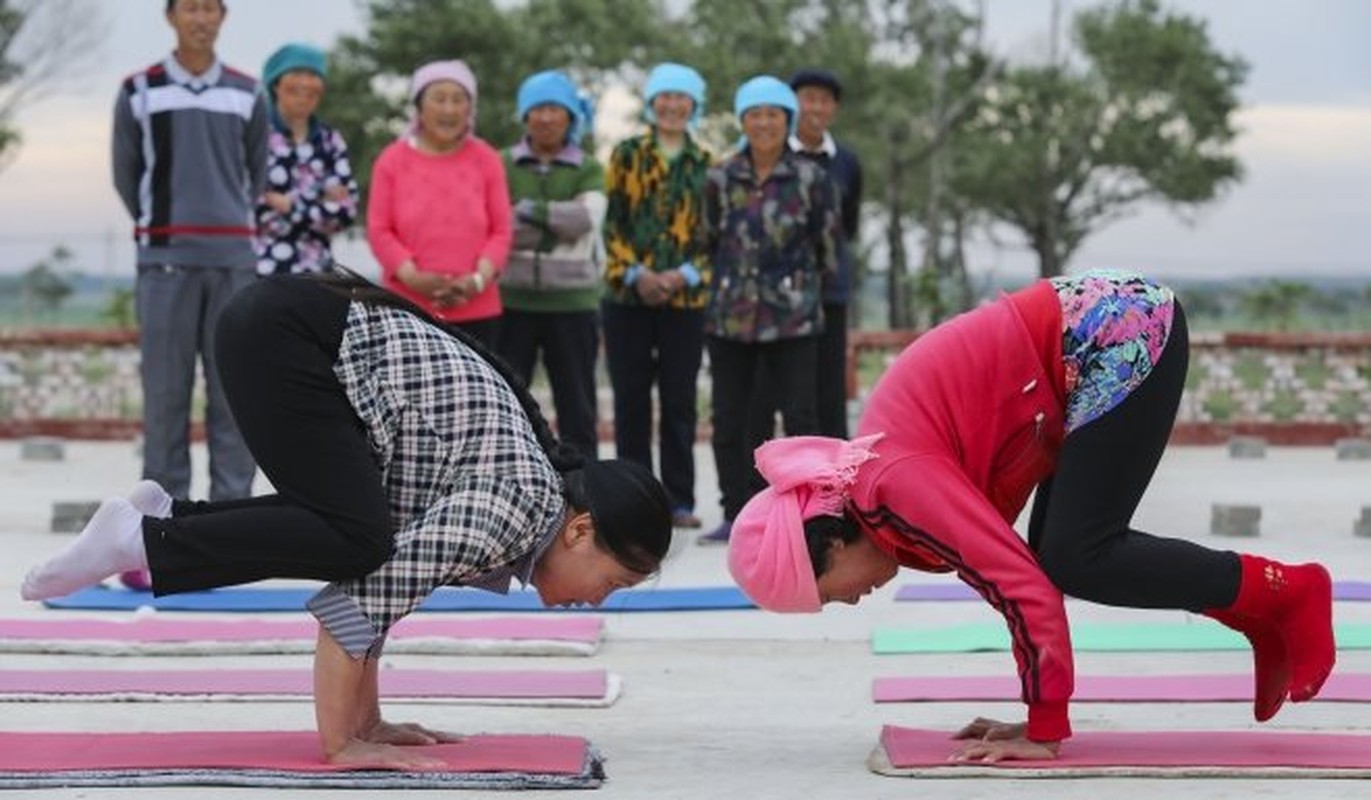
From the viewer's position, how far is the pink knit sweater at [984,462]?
4676 mm

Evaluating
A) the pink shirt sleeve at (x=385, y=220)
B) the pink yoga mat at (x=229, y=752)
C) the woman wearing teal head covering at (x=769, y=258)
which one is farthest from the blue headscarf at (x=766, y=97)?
the pink yoga mat at (x=229, y=752)

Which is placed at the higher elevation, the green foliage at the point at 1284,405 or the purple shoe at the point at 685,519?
the purple shoe at the point at 685,519

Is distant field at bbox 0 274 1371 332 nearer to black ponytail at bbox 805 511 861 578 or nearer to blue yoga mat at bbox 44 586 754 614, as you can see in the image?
blue yoga mat at bbox 44 586 754 614

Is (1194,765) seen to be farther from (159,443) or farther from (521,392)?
(159,443)

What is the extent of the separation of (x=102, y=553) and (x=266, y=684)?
3.45ft

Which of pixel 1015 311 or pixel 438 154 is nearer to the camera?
pixel 1015 311

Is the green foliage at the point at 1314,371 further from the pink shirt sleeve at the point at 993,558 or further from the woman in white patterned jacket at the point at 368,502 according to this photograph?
the woman in white patterned jacket at the point at 368,502

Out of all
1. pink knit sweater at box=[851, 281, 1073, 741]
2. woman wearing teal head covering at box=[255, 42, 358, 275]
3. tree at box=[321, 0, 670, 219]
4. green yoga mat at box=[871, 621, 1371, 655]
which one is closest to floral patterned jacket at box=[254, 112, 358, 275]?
woman wearing teal head covering at box=[255, 42, 358, 275]

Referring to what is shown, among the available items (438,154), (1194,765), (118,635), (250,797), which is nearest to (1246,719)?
(1194,765)

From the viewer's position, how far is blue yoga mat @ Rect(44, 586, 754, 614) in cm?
725

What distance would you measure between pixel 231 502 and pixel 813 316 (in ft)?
14.7

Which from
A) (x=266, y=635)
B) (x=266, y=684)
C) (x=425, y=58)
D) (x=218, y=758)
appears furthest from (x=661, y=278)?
(x=425, y=58)

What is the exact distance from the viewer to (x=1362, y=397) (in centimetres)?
1523

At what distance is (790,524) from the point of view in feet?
15.6
